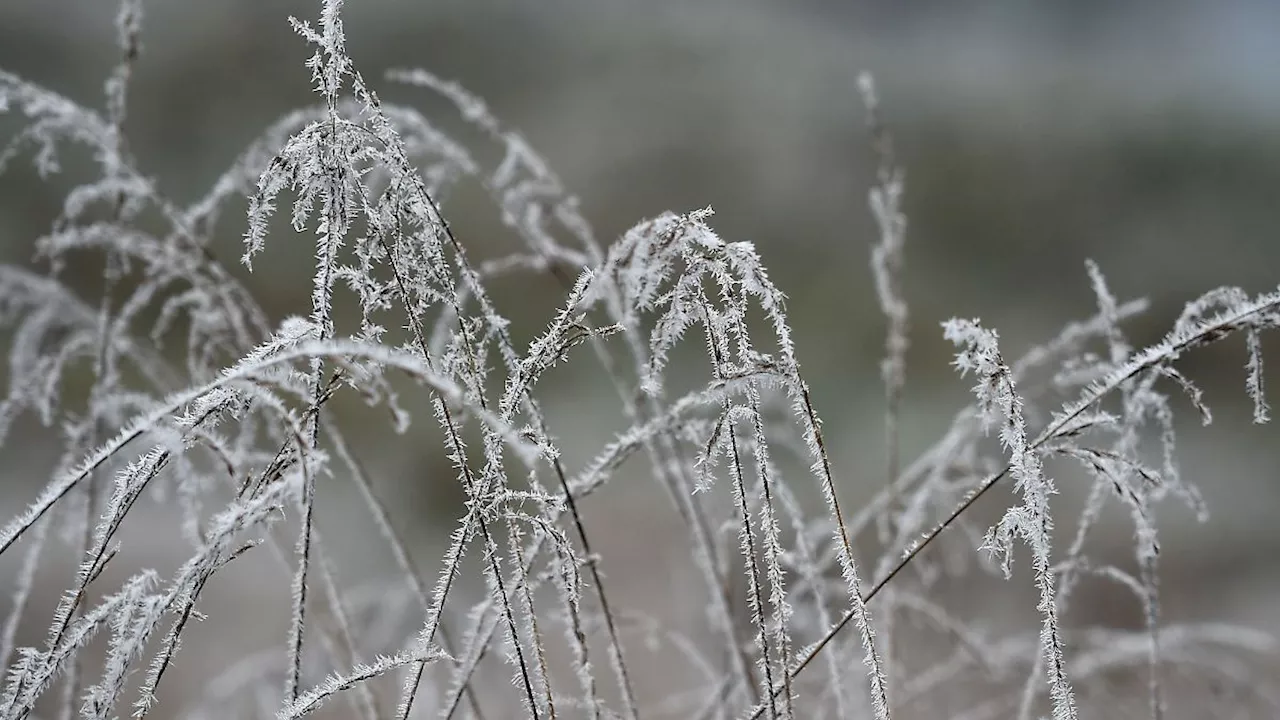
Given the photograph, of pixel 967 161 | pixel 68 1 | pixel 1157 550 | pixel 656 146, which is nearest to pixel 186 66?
pixel 68 1

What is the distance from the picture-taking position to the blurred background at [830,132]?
3.42 m

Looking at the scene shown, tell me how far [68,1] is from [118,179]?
3357 millimetres

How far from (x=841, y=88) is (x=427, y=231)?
Answer: 349cm

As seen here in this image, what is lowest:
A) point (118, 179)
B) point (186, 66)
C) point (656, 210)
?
point (118, 179)

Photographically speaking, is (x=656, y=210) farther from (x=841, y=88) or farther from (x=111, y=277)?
(x=111, y=277)

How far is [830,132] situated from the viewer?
366cm

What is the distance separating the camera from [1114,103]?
3.59 m

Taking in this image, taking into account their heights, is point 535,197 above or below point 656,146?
below

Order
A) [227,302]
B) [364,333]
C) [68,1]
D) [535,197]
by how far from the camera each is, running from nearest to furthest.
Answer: [364,333] < [227,302] < [535,197] < [68,1]

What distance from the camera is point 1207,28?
11.7 ft

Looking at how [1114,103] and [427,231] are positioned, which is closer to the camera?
[427,231]

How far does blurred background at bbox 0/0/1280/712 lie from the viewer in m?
3.42

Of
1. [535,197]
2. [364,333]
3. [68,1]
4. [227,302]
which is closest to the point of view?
[364,333]

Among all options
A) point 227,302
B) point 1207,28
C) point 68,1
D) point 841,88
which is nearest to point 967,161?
point 841,88
